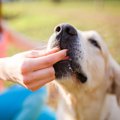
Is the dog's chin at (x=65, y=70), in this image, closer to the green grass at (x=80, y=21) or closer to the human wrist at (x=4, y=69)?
the human wrist at (x=4, y=69)

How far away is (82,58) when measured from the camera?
2617 mm

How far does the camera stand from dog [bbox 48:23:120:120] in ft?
8.27

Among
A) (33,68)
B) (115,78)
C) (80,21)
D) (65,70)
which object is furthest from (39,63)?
(80,21)

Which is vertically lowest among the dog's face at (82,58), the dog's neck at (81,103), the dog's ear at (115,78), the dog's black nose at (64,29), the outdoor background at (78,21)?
the outdoor background at (78,21)

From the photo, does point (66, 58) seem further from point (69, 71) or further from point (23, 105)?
point (23, 105)

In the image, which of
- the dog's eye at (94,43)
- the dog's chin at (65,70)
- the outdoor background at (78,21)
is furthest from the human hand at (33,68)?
the outdoor background at (78,21)

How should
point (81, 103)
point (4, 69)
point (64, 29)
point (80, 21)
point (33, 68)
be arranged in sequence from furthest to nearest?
point (80, 21) < point (81, 103) < point (64, 29) < point (4, 69) < point (33, 68)

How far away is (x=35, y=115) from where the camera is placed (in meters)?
3.93

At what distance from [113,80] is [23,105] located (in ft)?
3.99

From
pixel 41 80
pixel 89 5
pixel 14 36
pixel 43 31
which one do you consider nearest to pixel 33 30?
pixel 43 31

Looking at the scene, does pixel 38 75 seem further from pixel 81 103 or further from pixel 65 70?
pixel 81 103

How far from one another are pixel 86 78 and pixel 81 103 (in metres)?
0.28

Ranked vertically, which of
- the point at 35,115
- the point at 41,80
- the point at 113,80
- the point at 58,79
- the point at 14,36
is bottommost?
the point at 35,115

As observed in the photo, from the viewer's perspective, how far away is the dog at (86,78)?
2.52 metres
